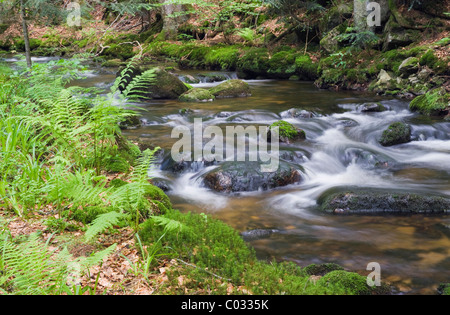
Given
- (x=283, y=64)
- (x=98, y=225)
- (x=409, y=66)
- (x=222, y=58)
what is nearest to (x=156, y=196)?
(x=98, y=225)

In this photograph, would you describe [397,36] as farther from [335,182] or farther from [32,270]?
[32,270]

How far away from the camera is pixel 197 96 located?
12523mm

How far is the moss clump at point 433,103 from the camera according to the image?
33.3 feet

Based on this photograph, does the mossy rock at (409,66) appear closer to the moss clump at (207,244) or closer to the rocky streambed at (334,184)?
the rocky streambed at (334,184)

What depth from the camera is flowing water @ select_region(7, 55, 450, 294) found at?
4.45 metres

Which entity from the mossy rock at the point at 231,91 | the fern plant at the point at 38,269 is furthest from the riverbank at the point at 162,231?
the mossy rock at the point at 231,91

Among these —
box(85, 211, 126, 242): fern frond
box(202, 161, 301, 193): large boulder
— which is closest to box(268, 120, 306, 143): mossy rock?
box(202, 161, 301, 193): large boulder

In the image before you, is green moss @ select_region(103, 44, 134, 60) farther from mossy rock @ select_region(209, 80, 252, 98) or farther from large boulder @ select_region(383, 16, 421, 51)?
large boulder @ select_region(383, 16, 421, 51)

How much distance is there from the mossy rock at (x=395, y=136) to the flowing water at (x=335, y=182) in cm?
18

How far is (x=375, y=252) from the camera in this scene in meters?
4.49

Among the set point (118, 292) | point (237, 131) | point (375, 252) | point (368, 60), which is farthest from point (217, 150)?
point (368, 60)

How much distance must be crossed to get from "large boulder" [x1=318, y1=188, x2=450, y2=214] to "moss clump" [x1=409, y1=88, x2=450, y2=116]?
5.43 metres

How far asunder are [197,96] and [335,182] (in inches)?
264

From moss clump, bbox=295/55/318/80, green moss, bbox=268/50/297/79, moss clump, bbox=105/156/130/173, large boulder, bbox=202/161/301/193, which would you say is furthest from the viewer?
green moss, bbox=268/50/297/79
